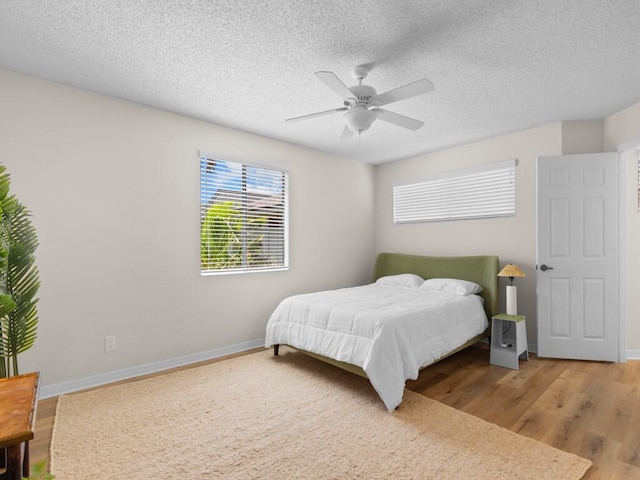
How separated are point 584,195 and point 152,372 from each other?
15.9 feet

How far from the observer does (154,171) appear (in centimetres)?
330

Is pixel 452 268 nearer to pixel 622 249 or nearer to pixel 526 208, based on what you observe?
pixel 526 208

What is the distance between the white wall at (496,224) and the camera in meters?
3.88

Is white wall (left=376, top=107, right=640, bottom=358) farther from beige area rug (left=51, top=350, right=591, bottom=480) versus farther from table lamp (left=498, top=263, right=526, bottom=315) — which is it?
beige area rug (left=51, top=350, right=591, bottom=480)

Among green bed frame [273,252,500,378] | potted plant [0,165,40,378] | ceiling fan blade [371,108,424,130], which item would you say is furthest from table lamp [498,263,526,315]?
potted plant [0,165,40,378]

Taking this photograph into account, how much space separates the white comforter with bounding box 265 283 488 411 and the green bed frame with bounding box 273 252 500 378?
19cm

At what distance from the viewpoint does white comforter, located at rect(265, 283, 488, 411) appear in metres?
2.53

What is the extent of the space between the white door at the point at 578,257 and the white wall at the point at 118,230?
3.13 meters

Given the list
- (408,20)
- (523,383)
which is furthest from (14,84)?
(523,383)

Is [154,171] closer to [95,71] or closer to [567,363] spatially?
[95,71]

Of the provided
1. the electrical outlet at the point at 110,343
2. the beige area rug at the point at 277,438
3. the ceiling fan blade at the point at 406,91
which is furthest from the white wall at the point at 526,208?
the electrical outlet at the point at 110,343

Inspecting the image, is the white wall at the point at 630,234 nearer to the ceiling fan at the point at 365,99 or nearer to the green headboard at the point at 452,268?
the green headboard at the point at 452,268

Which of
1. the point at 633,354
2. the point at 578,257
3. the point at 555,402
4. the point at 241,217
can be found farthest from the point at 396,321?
the point at 633,354

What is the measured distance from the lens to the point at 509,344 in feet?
12.0
